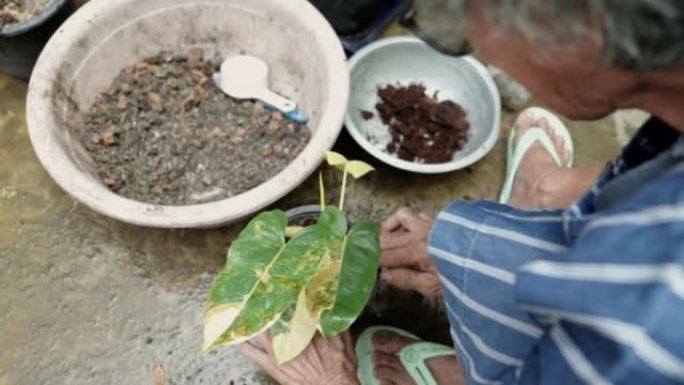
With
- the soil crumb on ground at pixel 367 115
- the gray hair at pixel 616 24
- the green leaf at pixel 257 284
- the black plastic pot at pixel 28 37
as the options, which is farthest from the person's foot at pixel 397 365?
the black plastic pot at pixel 28 37

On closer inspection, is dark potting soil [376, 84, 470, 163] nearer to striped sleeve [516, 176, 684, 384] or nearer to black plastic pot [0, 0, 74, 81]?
black plastic pot [0, 0, 74, 81]

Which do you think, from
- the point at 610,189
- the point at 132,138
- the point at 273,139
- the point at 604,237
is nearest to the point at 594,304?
the point at 604,237

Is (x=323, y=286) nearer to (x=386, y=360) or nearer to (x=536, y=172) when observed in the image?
(x=386, y=360)

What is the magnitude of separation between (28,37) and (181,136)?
1.60 feet

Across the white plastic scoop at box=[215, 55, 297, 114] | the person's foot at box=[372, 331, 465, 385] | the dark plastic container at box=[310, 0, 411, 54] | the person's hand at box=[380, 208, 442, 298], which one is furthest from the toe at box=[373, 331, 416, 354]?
the dark plastic container at box=[310, 0, 411, 54]

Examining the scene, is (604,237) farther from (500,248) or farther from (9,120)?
(9,120)

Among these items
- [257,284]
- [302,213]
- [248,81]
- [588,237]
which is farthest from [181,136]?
[588,237]

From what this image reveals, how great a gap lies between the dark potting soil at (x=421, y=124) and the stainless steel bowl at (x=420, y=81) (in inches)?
1.2

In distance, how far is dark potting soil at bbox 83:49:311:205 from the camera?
1.72 m

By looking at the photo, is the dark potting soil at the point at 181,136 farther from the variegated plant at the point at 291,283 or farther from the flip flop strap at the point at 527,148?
the flip flop strap at the point at 527,148

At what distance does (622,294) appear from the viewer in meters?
0.69

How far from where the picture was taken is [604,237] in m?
0.73

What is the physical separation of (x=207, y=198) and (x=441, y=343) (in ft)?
2.36

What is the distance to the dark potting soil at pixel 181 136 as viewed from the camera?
1.72 meters
